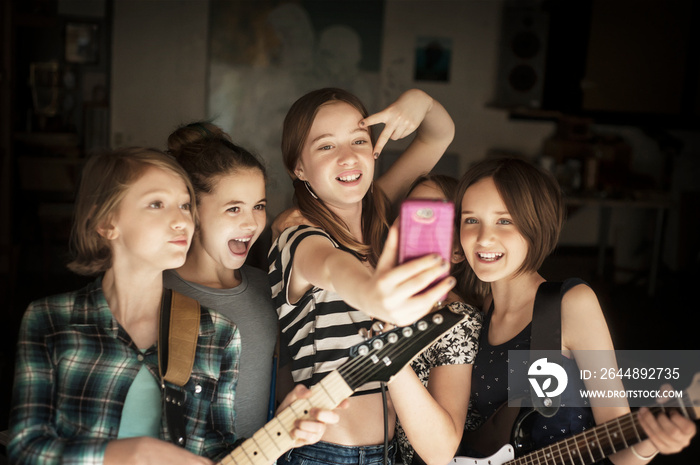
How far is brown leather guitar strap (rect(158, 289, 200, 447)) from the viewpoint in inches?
53.2

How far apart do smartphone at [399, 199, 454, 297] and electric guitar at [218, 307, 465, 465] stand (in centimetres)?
19

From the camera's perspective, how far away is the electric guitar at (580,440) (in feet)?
4.06

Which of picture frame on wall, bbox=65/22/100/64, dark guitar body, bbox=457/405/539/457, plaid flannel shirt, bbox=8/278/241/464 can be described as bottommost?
dark guitar body, bbox=457/405/539/457

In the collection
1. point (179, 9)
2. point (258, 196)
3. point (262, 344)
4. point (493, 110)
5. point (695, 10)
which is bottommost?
point (262, 344)

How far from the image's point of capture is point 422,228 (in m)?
1.04

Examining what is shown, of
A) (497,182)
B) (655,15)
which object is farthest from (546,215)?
(655,15)

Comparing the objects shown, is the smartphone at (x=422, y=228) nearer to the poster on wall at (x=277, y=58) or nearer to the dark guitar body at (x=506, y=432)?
the dark guitar body at (x=506, y=432)

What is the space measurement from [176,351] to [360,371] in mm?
446

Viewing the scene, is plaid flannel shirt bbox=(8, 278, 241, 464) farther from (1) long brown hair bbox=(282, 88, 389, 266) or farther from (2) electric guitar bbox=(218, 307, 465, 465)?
(1) long brown hair bbox=(282, 88, 389, 266)

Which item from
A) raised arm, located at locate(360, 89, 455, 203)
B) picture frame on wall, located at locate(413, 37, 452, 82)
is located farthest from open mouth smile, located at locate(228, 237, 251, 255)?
picture frame on wall, located at locate(413, 37, 452, 82)

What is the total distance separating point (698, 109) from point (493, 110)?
2089 mm

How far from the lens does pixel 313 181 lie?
1589 millimetres

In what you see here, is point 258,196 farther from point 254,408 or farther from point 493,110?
point 493,110

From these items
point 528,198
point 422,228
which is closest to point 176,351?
point 422,228
